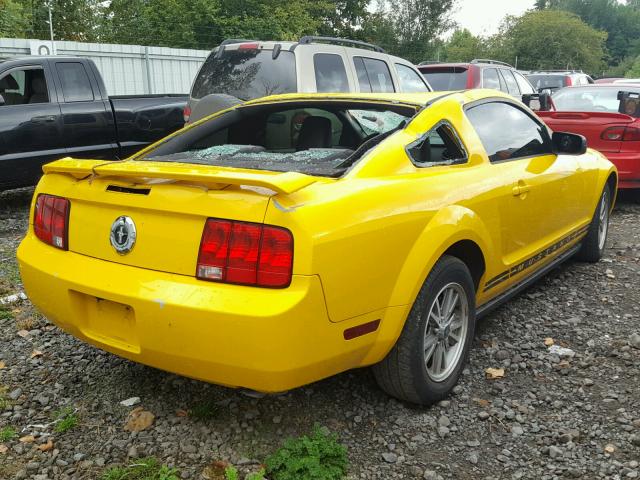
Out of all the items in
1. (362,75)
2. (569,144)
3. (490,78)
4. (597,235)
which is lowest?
(597,235)

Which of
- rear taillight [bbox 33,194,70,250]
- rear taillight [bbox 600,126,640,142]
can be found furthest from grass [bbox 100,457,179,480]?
rear taillight [bbox 600,126,640,142]

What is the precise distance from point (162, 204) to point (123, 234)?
230mm

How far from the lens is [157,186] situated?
8.25ft

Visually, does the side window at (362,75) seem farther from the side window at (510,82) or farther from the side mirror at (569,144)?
the side window at (510,82)

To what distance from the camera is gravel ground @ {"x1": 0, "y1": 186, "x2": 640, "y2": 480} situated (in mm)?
2576

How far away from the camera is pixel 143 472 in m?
2.48

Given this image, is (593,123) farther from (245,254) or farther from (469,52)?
(469,52)

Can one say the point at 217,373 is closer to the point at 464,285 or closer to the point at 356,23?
the point at 464,285

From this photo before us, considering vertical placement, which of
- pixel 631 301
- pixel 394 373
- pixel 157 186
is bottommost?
pixel 631 301

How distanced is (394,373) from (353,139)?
145cm

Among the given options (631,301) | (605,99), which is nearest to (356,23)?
(605,99)

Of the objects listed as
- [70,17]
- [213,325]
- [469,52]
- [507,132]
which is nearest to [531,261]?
[507,132]

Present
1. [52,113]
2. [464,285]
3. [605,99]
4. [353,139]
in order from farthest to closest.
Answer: [605,99] < [52,113] < [353,139] < [464,285]

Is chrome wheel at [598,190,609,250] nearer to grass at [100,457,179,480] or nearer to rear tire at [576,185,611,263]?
rear tire at [576,185,611,263]
